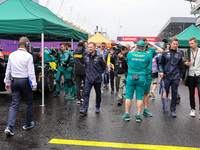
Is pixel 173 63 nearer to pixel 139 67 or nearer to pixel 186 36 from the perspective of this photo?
pixel 139 67

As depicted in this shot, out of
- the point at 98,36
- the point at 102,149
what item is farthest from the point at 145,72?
the point at 98,36

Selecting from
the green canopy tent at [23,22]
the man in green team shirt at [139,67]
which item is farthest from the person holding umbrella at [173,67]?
the green canopy tent at [23,22]

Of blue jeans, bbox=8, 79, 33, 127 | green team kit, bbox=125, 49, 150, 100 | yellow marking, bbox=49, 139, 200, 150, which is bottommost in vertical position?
yellow marking, bbox=49, 139, 200, 150

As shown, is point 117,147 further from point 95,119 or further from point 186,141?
point 95,119

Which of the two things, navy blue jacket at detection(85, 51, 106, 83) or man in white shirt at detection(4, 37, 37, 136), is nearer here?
man in white shirt at detection(4, 37, 37, 136)

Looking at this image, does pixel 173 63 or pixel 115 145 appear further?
pixel 173 63

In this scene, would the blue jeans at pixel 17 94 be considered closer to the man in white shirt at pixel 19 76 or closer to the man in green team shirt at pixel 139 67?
the man in white shirt at pixel 19 76

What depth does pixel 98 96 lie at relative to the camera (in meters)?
6.48

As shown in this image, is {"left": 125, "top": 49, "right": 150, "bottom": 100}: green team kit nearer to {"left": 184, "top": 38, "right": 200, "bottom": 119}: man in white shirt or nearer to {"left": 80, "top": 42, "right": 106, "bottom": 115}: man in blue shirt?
{"left": 80, "top": 42, "right": 106, "bottom": 115}: man in blue shirt

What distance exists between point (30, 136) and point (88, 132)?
1131 mm

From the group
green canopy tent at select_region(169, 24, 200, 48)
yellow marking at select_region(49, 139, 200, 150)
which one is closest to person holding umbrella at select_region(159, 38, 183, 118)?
yellow marking at select_region(49, 139, 200, 150)

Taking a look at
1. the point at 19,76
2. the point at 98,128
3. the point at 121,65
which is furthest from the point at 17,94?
the point at 121,65

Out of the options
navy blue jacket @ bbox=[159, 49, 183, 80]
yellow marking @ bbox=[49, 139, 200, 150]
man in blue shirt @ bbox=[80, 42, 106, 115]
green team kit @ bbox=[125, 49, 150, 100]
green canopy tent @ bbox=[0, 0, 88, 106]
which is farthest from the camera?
green canopy tent @ bbox=[0, 0, 88, 106]

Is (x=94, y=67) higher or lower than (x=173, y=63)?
lower
